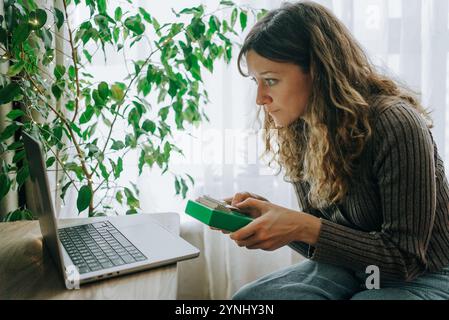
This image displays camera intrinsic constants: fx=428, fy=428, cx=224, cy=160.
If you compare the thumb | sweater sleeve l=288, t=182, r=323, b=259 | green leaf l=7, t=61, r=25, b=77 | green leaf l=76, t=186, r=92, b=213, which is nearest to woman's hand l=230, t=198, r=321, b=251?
the thumb

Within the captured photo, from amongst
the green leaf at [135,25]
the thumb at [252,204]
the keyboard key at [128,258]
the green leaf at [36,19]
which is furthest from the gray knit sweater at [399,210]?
the green leaf at [36,19]

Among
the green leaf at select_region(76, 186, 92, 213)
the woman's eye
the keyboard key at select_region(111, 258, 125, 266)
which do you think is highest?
the woman's eye

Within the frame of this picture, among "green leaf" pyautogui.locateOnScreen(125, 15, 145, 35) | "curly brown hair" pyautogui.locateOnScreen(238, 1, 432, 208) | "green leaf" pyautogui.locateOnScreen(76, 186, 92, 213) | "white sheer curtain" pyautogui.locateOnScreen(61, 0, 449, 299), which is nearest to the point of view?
"curly brown hair" pyautogui.locateOnScreen(238, 1, 432, 208)

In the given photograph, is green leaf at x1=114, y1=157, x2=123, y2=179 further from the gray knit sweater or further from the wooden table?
the gray knit sweater

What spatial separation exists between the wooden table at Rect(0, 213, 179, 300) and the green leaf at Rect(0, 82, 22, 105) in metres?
0.44

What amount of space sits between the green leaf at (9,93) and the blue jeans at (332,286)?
777mm

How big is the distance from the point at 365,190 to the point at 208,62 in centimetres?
77

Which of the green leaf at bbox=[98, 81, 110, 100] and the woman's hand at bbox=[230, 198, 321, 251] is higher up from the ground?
the green leaf at bbox=[98, 81, 110, 100]

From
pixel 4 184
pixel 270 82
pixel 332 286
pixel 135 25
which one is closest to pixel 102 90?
pixel 135 25

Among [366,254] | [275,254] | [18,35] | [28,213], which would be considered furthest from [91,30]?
[275,254]

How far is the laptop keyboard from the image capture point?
74 cm

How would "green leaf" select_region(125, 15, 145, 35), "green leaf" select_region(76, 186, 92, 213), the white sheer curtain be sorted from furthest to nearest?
the white sheer curtain → "green leaf" select_region(125, 15, 145, 35) → "green leaf" select_region(76, 186, 92, 213)

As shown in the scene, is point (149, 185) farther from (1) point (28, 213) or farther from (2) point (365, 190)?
(2) point (365, 190)

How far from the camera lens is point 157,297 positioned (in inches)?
25.7
